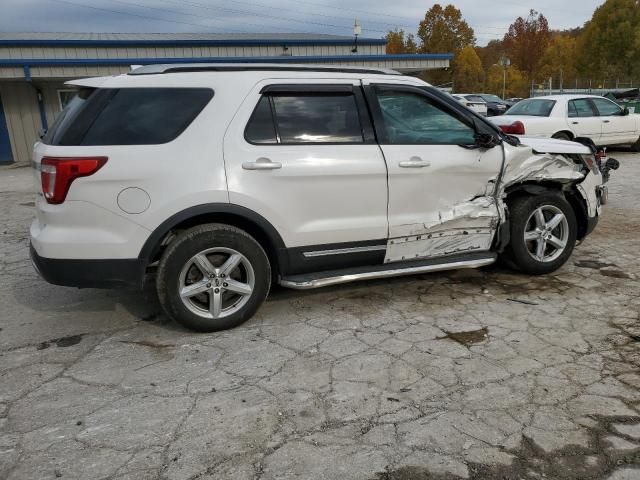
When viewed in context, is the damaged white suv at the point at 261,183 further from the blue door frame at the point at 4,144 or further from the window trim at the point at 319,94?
the blue door frame at the point at 4,144

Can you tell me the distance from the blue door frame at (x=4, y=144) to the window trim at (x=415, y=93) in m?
16.9

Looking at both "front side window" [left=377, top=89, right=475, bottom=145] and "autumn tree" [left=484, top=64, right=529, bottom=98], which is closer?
"front side window" [left=377, top=89, right=475, bottom=145]

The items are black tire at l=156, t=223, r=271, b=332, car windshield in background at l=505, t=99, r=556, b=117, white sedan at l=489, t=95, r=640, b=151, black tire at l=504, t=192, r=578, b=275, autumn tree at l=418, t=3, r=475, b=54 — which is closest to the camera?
black tire at l=156, t=223, r=271, b=332

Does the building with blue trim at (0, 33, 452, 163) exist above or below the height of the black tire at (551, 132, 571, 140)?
above

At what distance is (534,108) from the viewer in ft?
39.5

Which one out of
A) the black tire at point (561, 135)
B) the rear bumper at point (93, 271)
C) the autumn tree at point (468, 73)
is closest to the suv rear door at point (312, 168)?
the rear bumper at point (93, 271)

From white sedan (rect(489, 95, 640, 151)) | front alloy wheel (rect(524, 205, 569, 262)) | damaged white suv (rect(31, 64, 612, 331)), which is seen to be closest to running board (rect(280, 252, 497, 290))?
damaged white suv (rect(31, 64, 612, 331))

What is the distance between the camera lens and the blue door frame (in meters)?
17.2

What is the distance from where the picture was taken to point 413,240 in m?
4.38

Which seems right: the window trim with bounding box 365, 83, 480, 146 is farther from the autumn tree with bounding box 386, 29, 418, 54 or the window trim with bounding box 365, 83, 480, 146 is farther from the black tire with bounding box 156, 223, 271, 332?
the autumn tree with bounding box 386, 29, 418, 54

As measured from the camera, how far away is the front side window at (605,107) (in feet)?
41.3

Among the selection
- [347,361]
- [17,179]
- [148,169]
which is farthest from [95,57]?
[347,361]

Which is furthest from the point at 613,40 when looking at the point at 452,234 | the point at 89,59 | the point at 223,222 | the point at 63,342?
the point at 63,342

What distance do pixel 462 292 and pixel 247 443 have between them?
8.77ft
